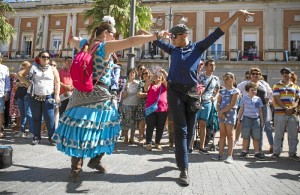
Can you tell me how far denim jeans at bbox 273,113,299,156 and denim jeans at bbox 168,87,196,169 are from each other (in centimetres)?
308

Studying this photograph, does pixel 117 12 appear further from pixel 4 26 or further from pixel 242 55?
pixel 242 55

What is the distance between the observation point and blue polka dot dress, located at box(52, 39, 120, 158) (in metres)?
3.10

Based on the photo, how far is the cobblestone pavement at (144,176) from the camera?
9.82ft

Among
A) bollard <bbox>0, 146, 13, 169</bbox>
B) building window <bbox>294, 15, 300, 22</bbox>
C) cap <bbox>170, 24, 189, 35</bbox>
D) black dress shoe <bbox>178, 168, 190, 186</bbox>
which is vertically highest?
building window <bbox>294, 15, 300, 22</bbox>

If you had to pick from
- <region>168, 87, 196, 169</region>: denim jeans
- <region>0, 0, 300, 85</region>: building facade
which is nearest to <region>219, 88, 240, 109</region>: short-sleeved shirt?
<region>168, 87, 196, 169</region>: denim jeans

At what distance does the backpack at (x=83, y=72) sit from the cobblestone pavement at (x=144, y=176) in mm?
1154

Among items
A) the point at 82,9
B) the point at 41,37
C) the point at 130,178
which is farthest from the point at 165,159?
the point at 41,37

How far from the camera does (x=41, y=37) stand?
1240 inches

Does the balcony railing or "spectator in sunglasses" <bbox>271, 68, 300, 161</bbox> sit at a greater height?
the balcony railing

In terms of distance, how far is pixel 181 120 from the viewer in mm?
3555

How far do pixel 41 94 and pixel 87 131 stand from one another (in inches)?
122

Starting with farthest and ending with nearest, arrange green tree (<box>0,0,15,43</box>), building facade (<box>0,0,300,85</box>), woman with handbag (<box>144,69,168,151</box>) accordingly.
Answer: building facade (<box>0,0,300,85</box>) → green tree (<box>0,0,15,43</box>) → woman with handbag (<box>144,69,168,151</box>)

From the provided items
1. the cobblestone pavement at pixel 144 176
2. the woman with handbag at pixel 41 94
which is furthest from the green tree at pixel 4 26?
the cobblestone pavement at pixel 144 176

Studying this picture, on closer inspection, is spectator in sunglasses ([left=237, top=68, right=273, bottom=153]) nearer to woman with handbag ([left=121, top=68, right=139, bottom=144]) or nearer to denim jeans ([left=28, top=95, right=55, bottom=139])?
woman with handbag ([left=121, top=68, right=139, bottom=144])
